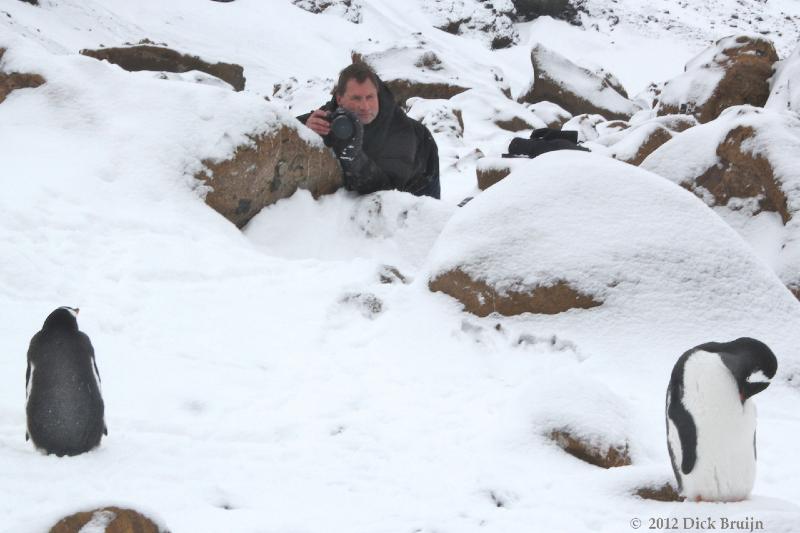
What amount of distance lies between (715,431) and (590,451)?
584 mm

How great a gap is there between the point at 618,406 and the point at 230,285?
6.70 ft

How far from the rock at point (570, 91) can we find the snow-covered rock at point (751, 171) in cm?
969

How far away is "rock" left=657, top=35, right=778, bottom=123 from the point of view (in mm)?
9875

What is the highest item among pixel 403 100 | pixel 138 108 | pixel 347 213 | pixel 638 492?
pixel 638 492

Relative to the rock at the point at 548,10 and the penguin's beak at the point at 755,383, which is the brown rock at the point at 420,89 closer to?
the penguin's beak at the point at 755,383

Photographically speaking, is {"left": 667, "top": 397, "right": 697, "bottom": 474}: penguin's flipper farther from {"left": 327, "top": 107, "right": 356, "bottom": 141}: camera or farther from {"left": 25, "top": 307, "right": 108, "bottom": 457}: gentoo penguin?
{"left": 327, "top": 107, "right": 356, "bottom": 141}: camera

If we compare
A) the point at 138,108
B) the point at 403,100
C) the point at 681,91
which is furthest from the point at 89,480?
the point at 403,100

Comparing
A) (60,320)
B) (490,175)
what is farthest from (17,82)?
(490,175)

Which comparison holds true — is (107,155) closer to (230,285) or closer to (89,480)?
(230,285)

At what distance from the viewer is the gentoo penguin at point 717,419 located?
203 cm

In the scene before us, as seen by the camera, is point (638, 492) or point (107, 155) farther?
point (107, 155)

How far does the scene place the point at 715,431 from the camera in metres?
2.05

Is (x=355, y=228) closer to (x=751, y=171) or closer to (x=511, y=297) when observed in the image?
(x=511, y=297)

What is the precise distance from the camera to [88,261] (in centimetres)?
364
